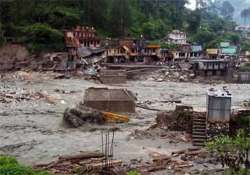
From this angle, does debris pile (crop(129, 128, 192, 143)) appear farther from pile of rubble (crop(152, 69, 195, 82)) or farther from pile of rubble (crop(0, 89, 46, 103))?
pile of rubble (crop(152, 69, 195, 82))

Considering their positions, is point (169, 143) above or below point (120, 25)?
below

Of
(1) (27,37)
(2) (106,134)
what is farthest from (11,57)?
(2) (106,134)

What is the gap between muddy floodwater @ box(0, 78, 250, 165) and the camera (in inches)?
1096

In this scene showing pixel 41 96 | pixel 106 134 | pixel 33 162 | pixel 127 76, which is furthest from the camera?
pixel 127 76

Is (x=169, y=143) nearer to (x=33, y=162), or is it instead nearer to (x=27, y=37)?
(x=33, y=162)

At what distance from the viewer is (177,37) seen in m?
102

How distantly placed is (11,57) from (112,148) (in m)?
50.8

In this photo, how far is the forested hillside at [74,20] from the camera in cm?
7969

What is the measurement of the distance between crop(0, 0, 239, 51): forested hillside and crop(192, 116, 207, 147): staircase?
5309 cm

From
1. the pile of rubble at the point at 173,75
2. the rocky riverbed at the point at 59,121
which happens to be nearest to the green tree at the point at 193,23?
the pile of rubble at the point at 173,75

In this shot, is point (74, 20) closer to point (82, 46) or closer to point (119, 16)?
point (82, 46)

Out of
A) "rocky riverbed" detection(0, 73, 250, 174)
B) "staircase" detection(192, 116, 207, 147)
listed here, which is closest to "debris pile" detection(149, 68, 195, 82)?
"rocky riverbed" detection(0, 73, 250, 174)

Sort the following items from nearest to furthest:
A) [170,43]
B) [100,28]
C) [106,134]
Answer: [106,134] → [100,28] → [170,43]

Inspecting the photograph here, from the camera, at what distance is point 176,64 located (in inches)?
3211
